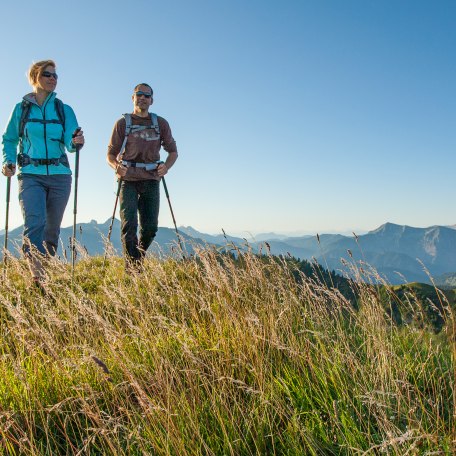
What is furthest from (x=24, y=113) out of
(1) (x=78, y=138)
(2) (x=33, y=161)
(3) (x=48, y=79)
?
(1) (x=78, y=138)

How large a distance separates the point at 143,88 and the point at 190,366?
18.8ft

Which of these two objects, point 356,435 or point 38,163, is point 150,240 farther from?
point 356,435

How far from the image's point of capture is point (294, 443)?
8.16 ft

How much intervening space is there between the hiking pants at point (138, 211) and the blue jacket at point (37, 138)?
1278 millimetres

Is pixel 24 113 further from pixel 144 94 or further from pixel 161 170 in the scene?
pixel 161 170

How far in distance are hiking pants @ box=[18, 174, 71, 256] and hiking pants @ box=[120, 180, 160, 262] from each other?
3.40ft

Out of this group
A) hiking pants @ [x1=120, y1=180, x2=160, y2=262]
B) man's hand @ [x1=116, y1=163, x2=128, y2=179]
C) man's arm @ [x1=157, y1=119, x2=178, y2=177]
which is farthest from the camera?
man's arm @ [x1=157, y1=119, x2=178, y2=177]

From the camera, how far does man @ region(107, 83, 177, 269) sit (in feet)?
25.4

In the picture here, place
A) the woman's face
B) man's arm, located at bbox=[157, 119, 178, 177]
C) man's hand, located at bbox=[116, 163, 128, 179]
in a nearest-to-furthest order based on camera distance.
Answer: the woman's face, man's hand, located at bbox=[116, 163, 128, 179], man's arm, located at bbox=[157, 119, 178, 177]

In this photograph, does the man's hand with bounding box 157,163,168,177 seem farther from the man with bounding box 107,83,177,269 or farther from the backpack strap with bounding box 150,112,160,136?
the backpack strap with bounding box 150,112,160,136

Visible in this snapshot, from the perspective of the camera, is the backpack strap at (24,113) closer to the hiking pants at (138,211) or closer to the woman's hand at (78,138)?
the woman's hand at (78,138)

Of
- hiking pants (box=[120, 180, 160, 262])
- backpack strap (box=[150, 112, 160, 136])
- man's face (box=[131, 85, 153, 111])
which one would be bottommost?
hiking pants (box=[120, 180, 160, 262])

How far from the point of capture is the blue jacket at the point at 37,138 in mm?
6738

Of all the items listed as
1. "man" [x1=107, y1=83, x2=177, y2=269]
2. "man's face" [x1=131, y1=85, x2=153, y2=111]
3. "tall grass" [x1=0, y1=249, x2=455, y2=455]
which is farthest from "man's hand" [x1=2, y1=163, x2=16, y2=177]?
"tall grass" [x1=0, y1=249, x2=455, y2=455]
